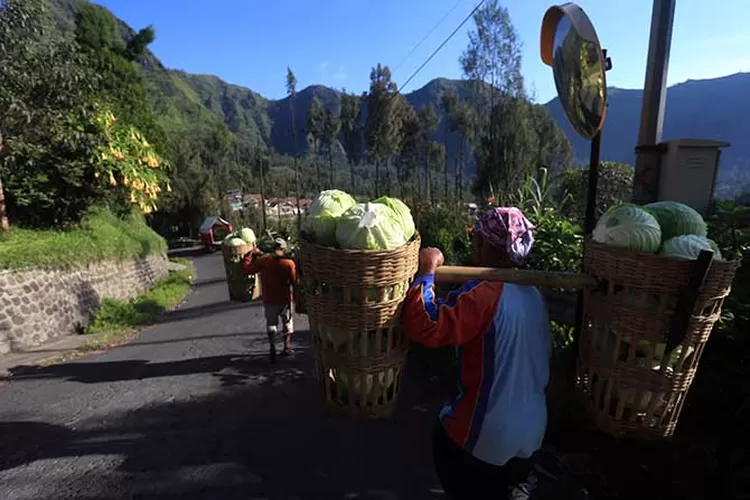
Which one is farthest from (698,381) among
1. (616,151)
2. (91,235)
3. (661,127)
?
(616,151)

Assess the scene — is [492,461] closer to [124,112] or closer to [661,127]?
[661,127]

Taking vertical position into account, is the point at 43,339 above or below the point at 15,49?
below

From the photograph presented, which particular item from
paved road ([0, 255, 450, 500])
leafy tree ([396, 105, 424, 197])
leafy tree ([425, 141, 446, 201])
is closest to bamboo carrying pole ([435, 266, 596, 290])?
paved road ([0, 255, 450, 500])

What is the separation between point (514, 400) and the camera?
1.69 m

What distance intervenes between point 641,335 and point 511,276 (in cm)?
44

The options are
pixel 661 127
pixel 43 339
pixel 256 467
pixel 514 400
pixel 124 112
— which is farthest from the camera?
pixel 124 112

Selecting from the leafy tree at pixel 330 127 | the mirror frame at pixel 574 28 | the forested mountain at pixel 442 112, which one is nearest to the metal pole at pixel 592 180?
the mirror frame at pixel 574 28

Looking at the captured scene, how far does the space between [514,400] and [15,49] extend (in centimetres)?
1042

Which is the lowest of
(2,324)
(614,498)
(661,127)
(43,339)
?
(43,339)

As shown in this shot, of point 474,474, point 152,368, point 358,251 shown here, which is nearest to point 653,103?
point 474,474

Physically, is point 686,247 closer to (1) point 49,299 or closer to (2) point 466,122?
(1) point 49,299

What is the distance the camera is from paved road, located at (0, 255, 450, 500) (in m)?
3.28

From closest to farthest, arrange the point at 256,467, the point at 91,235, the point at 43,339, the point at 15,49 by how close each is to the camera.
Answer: the point at 256,467, the point at 15,49, the point at 43,339, the point at 91,235

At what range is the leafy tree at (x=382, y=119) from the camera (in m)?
31.0
